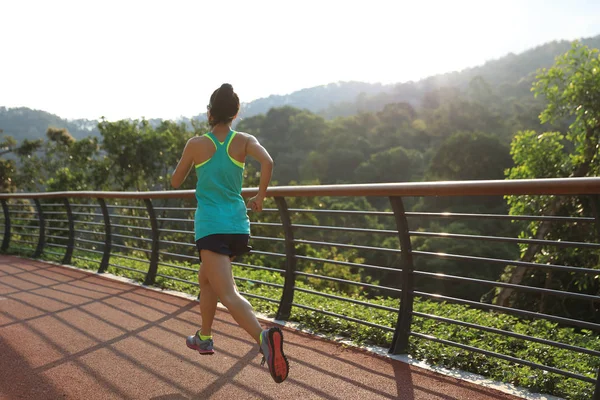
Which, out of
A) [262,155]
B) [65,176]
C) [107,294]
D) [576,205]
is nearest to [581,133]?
[576,205]

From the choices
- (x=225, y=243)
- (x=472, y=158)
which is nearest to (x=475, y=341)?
(x=225, y=243)

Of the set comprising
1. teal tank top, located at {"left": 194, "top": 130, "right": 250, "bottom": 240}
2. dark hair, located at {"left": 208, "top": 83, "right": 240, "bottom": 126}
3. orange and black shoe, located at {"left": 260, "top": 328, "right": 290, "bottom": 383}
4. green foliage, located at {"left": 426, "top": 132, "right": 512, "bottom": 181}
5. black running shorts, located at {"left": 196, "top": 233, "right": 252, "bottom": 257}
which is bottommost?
green foliage, located at {"left": 426, "top": 132, "right": 512, "bottom": 181}

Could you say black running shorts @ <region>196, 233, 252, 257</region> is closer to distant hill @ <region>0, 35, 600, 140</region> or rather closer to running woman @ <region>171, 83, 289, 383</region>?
running woman @ <region>171, 83, 289, 383</region>

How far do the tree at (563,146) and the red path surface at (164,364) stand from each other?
11.9 meters

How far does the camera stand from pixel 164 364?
14.0ft

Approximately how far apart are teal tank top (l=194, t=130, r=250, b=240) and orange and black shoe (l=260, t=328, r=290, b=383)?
675 millimetres

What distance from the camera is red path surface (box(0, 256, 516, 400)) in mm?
3666

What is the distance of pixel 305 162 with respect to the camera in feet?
238

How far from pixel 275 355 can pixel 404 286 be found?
138 centimetres

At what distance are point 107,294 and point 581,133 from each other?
1394cm

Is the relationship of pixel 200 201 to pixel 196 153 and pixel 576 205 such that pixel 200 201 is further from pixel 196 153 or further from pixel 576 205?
pixel 576 205

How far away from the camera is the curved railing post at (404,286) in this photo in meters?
4.32

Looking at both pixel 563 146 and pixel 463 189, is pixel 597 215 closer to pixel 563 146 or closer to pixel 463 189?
pixel 463 189

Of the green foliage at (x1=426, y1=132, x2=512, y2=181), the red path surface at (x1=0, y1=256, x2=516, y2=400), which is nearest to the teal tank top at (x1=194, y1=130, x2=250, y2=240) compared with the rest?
the red path surface at (x1=0, y1=256, x2=516, y2=400)
